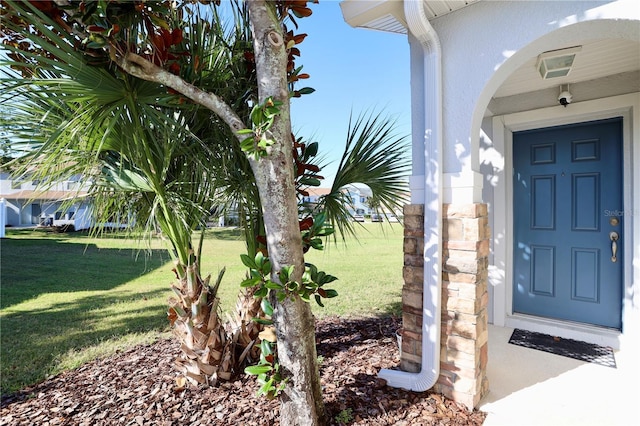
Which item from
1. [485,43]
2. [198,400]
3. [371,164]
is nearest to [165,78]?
[371,164]

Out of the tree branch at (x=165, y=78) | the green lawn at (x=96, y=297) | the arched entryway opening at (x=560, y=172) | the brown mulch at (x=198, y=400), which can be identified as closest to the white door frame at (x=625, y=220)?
the arched entryway opening at (x=560, y=172)

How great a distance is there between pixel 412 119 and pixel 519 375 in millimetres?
2257

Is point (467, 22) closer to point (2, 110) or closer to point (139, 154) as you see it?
point (139, 154)

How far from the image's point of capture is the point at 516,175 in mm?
3717

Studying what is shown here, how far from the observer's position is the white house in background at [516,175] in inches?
81.9

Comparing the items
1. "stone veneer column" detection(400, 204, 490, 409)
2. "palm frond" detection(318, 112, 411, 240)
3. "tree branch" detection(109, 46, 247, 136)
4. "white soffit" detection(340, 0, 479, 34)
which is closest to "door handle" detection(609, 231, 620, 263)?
"stone veneer column" detection(400, 204, 490, 409)

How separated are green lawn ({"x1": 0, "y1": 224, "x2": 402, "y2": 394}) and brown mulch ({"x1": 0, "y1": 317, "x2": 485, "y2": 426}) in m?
0.51

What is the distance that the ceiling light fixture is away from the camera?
246 cm

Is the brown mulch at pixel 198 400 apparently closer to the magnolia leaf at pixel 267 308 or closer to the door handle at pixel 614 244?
the magnolia leaf at pixel 267 308

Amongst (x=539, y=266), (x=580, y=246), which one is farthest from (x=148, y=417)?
(x=580, y=246)

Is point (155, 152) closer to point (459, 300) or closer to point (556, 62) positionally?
point (459, 300)

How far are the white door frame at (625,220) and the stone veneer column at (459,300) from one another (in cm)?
164

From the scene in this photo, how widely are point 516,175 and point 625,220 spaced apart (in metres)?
1.04

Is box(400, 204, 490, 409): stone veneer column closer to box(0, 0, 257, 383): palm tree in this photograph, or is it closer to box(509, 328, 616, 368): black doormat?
box(509, 328, 616, 368): black doormat
